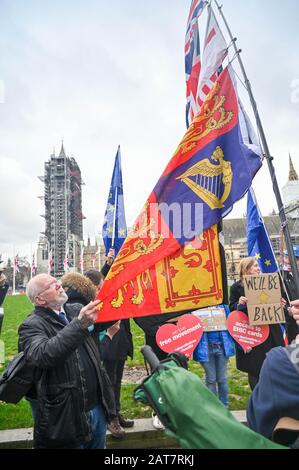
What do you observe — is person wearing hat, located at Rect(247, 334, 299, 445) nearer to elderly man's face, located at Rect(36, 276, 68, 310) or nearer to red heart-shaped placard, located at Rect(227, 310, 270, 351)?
elderly man's face, located at Rect(36, 276, 68, 310)

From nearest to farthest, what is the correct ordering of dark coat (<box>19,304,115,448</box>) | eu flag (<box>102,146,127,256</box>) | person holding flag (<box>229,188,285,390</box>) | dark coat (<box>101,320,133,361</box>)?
dark coat (<box>19,304,115,448</box>) → person holding flag (<box>229,188,285,390</box>) → dark coat (<box>101,320,133,361</box>) → eu flag (<box>102,146,127,256</box>)

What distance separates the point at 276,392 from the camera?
1383mm

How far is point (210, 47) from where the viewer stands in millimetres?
3943

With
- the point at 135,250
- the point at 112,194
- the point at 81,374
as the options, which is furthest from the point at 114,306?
the point at 112,194

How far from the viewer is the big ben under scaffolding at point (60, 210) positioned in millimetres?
89750

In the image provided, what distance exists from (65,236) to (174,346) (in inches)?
3483

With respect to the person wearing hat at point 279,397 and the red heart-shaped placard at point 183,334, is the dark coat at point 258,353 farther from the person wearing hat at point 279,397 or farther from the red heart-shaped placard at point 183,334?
the person wearing hat at point 279,397

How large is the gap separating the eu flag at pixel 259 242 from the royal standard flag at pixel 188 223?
106cm

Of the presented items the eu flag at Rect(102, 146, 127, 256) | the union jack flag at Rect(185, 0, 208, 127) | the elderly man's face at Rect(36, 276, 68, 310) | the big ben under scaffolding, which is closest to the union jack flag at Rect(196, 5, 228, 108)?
the union jack flag at Rect(185, 0, 208, 127)

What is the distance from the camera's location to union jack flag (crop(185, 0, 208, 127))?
541 centimetres

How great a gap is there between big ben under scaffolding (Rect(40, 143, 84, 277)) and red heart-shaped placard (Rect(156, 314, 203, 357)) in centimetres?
8549

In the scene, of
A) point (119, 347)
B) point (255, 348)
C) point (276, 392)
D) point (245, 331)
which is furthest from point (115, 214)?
point (276, 392)

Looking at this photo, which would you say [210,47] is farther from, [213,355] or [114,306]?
[213,355]

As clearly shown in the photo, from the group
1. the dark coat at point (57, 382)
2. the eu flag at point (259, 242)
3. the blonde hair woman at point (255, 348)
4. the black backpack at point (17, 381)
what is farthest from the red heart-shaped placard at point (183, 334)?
the black backpack at point (17, 381)
